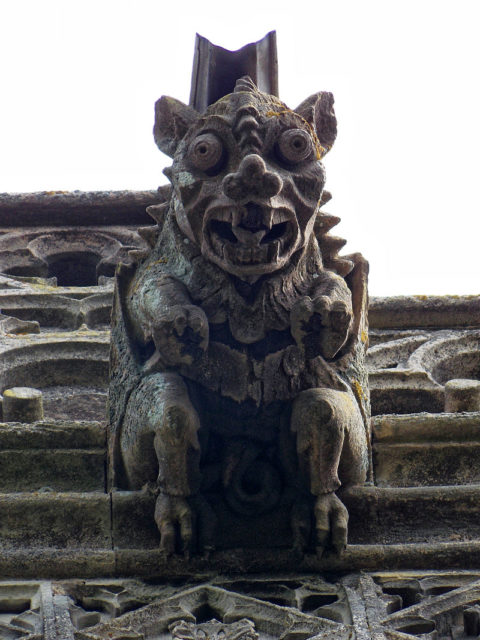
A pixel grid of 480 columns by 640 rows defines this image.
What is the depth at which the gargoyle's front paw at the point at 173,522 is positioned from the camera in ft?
17.4

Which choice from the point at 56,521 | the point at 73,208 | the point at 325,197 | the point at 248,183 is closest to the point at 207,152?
the point at 248,183

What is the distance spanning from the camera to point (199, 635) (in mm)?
4902

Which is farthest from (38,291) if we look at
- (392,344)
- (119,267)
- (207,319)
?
(207,319)

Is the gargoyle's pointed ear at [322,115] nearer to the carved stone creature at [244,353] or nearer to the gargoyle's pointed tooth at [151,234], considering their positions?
the carved stone creature at [244,353]

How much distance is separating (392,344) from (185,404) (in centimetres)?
407

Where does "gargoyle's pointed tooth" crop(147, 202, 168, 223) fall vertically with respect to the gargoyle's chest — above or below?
above

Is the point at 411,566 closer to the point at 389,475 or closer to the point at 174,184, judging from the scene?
the point at 389,475

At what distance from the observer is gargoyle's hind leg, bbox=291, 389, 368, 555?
5.25m

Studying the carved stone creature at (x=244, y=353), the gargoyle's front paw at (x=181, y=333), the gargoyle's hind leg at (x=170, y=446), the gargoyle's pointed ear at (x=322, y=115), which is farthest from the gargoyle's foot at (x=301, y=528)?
the gargoyle's pointed ear at (x=322, y=115)

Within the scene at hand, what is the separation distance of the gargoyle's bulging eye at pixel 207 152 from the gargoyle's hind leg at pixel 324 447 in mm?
1001

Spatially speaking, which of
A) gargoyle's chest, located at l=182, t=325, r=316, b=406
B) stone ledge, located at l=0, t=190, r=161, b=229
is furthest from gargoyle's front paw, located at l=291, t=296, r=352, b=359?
stone ledge, located at l=0, t=190, r=161, b=229

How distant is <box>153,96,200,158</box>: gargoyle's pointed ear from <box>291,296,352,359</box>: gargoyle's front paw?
1.01 m

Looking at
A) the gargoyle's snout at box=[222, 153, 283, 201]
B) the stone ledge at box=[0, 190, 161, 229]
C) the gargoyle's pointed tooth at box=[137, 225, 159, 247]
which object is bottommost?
the gargoyle's pointed tooth at box=[137, 225, 159, 247]

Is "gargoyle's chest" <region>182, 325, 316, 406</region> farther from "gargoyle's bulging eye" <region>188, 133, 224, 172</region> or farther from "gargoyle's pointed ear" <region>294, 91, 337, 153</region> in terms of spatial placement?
"gargoyle's pointed ear" <region>294, 91, 337, 153</region>
